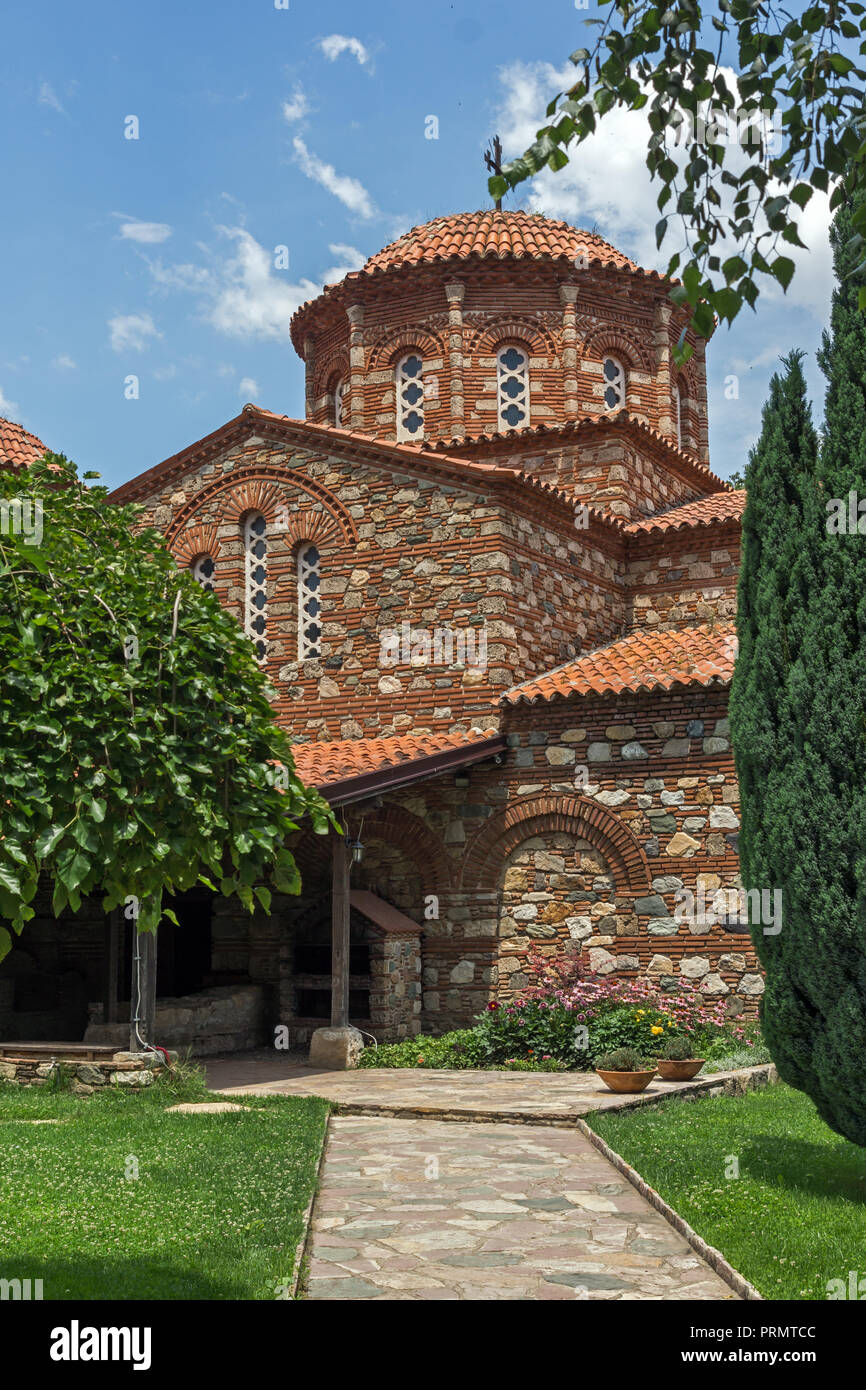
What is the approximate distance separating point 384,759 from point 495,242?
32.5 feet

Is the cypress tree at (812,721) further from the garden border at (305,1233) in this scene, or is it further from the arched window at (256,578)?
the arched window at (256,578)

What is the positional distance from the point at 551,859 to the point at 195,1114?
17.7 feet

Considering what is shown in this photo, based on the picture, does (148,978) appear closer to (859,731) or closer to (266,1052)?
(266,1052)

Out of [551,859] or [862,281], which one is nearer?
[862,281]

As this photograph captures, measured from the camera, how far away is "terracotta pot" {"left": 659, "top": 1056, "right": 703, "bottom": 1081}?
432 inches

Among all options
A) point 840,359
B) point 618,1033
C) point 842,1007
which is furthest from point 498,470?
point 842,1007

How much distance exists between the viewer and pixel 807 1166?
7375 millimetres

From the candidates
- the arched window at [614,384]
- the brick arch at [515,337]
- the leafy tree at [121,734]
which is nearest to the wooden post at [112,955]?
the brick arch at [515,337]

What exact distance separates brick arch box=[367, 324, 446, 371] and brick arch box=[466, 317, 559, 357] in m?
0.54

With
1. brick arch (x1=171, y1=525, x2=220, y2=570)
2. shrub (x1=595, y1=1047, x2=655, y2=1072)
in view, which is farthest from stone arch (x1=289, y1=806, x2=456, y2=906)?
brick arch (x1=171, y1=525, x2=220, y2=570)

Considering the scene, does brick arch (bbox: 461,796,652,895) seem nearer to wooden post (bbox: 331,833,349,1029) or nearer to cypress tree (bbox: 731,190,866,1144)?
wooden post (bbox: 331,833,349,1029)

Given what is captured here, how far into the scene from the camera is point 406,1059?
12766 millimetres

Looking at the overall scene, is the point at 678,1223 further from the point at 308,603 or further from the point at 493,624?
the point at 308,603

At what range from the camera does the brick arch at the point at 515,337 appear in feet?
61.4
